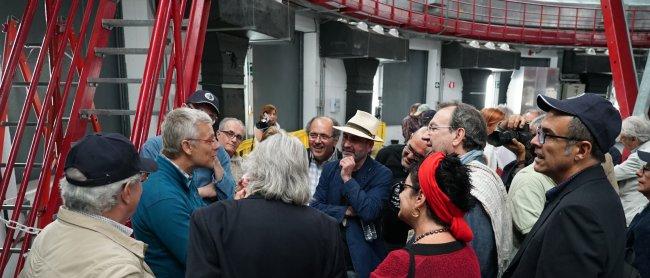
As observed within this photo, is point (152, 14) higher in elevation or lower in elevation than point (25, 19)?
higher

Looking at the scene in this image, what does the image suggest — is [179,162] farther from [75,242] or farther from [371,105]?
[371,105]

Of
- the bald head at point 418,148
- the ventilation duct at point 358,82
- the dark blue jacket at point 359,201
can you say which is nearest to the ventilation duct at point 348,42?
the ventilation duct at point 358,82

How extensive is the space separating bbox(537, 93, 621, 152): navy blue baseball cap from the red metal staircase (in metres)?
2.71

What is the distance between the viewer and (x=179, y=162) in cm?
231

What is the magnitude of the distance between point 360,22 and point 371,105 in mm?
2350

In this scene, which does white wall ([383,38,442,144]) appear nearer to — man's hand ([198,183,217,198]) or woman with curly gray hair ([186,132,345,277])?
man's hand ([198,183,217,198])

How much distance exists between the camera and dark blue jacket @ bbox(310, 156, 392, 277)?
8.46 feet

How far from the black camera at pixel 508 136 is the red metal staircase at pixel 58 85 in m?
2.89

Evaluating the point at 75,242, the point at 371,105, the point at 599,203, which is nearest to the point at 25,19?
the point at 75,242

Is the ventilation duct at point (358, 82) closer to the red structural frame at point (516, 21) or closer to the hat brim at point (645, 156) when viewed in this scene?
the red structural frame at point (516, 21)

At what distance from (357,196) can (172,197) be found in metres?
1.14

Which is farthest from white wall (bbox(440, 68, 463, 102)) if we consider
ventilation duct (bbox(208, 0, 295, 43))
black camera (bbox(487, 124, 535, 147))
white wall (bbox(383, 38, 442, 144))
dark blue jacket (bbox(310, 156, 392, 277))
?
dark blue jacket (bbox(310, 156, 392, 277))

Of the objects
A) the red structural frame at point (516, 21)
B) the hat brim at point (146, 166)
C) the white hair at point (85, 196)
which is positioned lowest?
the white hair at point (85, 196)

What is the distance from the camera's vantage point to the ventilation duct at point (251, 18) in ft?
17.1
